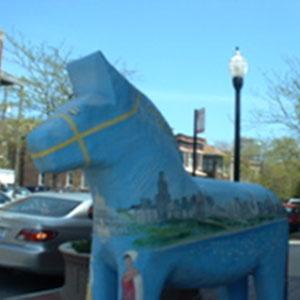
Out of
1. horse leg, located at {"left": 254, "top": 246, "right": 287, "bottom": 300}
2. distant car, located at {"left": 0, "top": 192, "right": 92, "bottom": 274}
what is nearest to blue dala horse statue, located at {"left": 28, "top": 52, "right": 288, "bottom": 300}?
horse leg, located at {"left": 254, "top": 246, "right": 287, "bottom": 300}

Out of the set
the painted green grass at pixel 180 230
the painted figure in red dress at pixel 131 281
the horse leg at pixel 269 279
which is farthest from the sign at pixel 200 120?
the painted figure in red dress at pixel 131 281

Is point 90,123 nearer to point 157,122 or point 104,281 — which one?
point 157,122

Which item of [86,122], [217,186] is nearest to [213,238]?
[217,186]

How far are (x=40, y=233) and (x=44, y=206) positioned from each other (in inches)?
28.5

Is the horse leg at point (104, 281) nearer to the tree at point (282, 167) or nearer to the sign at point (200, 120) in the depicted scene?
the sign at point (200, 120)

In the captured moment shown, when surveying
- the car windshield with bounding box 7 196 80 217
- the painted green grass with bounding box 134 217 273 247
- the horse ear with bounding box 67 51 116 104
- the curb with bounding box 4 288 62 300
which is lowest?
the curb with bounding box 4 288 62 300

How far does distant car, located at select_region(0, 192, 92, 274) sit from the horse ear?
538 centimetres

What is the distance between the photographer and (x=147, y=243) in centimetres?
358

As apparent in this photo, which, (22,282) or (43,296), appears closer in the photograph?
(43,296)

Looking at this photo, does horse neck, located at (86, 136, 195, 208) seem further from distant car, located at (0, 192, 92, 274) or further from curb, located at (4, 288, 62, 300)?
distant car, located at (0, 192, 92, 274)

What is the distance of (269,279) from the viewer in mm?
4406

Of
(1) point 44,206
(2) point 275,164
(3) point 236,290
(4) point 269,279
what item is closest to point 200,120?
(1) point 44,206

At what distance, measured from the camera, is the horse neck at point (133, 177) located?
142 inches

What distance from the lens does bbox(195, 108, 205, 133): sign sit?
13492 mm
